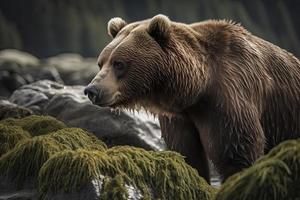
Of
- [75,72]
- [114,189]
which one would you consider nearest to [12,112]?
[114,189]

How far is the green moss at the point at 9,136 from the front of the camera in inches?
212

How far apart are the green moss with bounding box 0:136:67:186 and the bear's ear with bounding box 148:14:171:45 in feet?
4.33

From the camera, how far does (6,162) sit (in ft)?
15.6

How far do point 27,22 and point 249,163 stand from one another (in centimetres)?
4274

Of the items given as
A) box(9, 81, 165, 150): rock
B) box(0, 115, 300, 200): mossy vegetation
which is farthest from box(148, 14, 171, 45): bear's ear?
box(9, 81, 165, 150): rock

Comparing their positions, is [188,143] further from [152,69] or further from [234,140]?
[152,69]

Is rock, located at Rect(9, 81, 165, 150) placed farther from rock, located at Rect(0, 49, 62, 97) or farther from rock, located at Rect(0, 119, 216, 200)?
rock, located at Rect(0, 49, 62, 97)

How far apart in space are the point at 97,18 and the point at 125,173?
46.3m

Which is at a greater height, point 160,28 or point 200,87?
point 160,28

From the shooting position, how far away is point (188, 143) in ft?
18.6

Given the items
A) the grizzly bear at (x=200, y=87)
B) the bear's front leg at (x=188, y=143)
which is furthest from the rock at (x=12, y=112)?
the bear's front leg at (x=188, y=143)

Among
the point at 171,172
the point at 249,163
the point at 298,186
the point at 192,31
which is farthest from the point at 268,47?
the point at 298,186

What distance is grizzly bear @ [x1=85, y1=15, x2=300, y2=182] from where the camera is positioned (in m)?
5.34

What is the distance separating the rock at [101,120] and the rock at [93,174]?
299 centimetres
